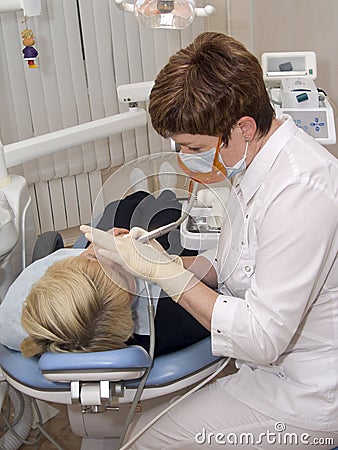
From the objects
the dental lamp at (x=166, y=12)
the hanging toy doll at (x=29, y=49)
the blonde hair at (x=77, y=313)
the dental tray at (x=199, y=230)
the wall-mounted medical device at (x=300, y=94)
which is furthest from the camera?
the hanging toy doll at (x=29, y=49)

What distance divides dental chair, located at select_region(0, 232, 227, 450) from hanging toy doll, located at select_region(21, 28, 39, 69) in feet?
4.03

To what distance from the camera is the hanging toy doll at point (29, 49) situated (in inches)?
86.6

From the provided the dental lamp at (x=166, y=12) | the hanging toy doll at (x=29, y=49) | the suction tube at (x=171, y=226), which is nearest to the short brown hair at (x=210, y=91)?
the suction tube at (x=171, y=226)

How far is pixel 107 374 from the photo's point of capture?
44.5 inches

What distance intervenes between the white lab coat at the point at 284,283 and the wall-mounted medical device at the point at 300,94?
1.49 ft

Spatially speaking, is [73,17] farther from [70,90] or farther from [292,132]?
[292,132]

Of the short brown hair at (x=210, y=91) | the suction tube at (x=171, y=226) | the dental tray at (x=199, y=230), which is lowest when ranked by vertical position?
the dental tray at (x=199, y=230)

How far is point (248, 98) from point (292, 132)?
0.13 metres

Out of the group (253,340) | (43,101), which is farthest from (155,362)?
(43,101)

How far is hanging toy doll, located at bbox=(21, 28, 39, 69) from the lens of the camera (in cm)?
220

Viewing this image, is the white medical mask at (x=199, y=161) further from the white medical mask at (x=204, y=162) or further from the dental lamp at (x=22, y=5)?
the dental lamp at (x=22, y=5)

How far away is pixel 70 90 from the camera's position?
2664mm

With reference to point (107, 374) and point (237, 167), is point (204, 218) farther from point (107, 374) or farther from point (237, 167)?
point (107, 374)

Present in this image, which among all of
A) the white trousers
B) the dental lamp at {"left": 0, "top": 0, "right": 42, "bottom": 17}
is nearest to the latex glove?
the white trousers
